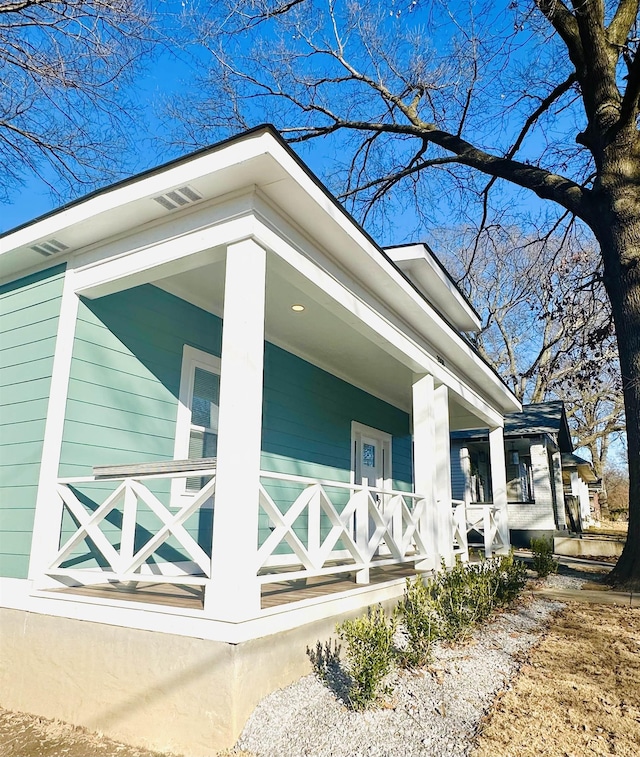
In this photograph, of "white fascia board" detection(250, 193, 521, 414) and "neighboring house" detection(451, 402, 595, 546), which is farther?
"neighboring house" detection(451, 402, 595, 546)

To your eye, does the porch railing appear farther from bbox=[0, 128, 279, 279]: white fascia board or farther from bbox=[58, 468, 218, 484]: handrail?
bbox=[0, 128, 279, 279]: white fascia board

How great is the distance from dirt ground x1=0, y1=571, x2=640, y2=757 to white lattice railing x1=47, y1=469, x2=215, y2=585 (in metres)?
0.91

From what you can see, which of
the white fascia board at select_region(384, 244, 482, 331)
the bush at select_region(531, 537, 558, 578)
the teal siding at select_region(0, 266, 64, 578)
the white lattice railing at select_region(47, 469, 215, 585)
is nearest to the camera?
the white lattice railing at select_region(47, 469, 215, 585)

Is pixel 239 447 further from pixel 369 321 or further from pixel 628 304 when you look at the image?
pixel 628 304

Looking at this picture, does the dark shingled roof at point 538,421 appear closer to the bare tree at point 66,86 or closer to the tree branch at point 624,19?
the tree branch at point 624,19

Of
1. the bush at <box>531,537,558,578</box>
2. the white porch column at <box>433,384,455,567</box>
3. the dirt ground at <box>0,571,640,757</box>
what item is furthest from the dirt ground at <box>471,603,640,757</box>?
the bush at <box>531,537,558,578</box>

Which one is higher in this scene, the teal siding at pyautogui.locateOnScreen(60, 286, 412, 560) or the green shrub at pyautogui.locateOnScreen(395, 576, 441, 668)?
the teal siding at pyautogui.locateOnScreen(60, 286, 412, 560)

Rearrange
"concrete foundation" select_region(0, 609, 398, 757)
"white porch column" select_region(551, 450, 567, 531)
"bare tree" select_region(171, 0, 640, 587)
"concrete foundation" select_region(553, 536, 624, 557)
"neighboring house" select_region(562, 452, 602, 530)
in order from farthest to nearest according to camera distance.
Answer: "neighboring house" select_region(562, 452, 602, 530) → "white porch column" select_region(551, 450, 567, 531) → "concrete foundation" select_region(553, 536, 624, 557) → "bare tree" select_region(171, 0, 640, 587) → "concrete foundation" select_region(0, 609, 398, 757)

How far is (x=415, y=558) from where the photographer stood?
5871mm

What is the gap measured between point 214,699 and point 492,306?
22656 mm

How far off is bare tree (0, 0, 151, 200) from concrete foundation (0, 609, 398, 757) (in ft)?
22.8

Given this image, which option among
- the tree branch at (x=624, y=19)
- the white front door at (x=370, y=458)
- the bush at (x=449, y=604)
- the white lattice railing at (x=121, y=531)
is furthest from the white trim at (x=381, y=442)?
the tree branch at (x=624, y=19)

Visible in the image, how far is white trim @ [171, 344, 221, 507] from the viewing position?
5.07 meters

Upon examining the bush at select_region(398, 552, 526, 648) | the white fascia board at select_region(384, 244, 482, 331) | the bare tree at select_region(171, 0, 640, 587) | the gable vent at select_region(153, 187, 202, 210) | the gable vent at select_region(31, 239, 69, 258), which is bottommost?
the bush at select_region(398, 552, 526, 648)
